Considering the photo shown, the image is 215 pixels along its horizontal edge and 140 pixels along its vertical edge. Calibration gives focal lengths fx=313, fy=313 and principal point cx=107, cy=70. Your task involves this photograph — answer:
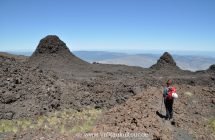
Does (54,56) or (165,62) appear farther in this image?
(165,62)

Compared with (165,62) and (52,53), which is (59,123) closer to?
(52,53)

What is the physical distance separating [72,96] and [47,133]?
34.2 feet

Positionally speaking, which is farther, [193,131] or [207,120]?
[207,120]

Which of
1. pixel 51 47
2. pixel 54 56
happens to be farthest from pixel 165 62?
pixel 51 47

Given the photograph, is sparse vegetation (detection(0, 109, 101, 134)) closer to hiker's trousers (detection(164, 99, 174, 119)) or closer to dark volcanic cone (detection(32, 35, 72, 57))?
hiker's trousers (detection(164, 99, 174, 119))

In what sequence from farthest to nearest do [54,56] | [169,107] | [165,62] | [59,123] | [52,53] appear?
1. [165,62]
2. [52,53]
3. [54,56]
4. [169,107]
5. [59,123]

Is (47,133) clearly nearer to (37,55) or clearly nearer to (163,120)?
(163,120)

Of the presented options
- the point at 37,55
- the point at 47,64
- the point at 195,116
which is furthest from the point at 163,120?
the point at 37,55

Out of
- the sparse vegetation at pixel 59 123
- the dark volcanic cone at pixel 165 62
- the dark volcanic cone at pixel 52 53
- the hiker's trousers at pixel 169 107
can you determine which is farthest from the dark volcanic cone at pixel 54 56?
the hiker's trousers at pixel 169 107

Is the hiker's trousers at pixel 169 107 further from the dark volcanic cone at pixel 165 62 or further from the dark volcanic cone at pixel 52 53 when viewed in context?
the dark volcanic cone at pixel 165 62

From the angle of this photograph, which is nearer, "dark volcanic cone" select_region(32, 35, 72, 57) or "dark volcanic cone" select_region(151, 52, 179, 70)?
"dark volcanic cone" select_region(32, 35, 72, 57)

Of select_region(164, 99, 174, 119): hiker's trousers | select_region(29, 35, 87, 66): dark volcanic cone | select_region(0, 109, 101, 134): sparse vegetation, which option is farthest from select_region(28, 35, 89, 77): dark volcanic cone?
select_region(164, 99, 174, 119): hiker's trousers

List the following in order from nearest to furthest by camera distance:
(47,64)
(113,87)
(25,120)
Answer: (25,120) → (113,87) → (47,64)

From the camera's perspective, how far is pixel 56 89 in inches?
1022
